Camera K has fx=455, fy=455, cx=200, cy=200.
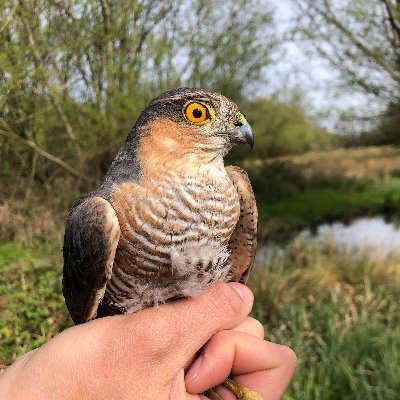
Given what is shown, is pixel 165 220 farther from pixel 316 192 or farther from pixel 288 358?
pixel 316 192

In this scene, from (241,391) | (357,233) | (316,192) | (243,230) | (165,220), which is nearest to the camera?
(165,220)

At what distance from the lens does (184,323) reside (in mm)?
1952

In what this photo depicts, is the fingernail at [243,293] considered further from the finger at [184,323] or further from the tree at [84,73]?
the tree at [84,73]

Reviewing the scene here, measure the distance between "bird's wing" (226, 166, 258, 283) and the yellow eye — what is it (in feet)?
1.35

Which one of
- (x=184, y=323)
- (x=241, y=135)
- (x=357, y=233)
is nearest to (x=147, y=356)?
(x=184, y=323)

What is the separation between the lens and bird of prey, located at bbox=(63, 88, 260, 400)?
6.49 feet

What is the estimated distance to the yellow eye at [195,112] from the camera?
6.99 feet

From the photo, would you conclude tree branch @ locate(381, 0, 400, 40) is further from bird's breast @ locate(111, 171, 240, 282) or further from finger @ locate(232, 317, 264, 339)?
bird's breast @ locate(111, 171, 240, 282)

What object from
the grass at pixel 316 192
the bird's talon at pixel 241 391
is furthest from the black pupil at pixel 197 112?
the grass at pixel 316 192

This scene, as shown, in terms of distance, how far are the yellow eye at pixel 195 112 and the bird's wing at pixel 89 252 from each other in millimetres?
555

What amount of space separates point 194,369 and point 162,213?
0.70 m

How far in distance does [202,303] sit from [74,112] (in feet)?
21.8

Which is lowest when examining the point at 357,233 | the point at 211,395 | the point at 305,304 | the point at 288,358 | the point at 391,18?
the point at 357,233

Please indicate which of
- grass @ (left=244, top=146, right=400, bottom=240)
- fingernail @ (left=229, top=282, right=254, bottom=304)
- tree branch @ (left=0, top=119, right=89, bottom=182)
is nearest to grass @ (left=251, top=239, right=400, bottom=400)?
fingernail @ (left=229, top=282, right=254, bottom=304)
